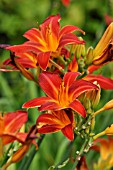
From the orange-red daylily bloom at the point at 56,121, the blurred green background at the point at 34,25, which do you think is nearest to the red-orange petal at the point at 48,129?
the orange-red daylily bloom at the point at 56,121

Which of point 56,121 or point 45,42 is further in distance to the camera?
point 45,42

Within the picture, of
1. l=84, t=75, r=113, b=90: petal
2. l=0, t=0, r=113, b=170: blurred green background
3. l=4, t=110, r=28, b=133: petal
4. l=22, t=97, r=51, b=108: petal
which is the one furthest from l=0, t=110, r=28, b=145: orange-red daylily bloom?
l=0, t=0, r=113, b=170: blurred green background

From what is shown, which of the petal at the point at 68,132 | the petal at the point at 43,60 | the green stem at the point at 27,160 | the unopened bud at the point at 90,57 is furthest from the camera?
the green stem at the point at 27,160

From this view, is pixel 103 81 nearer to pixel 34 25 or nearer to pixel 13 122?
pixel 13 122

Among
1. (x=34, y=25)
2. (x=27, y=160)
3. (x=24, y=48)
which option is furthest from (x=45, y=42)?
(x=34, y=25)

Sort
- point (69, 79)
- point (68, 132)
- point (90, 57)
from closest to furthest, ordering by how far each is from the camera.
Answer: point (68, 132) → point (69, 79) → point (90, 57)

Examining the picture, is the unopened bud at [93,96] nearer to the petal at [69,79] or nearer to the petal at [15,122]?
the petal at [69,79]
